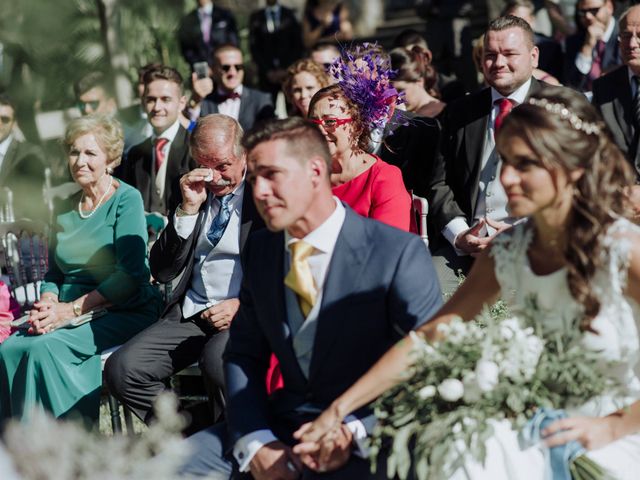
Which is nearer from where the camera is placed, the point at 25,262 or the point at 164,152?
the point at 25,262

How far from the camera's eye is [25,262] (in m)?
5.91

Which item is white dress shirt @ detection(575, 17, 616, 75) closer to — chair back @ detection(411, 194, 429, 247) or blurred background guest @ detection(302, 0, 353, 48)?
blurred background guest @ detection(302, 0, 353, 48)

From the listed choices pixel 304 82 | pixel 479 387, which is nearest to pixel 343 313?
pixel 479 387

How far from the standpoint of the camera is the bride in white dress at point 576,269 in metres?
2.99

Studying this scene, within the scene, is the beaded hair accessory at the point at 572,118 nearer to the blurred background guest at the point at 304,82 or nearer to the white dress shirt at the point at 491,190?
the white dress shirt at the point at 491,190

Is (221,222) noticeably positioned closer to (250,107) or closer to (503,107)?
(503,107)

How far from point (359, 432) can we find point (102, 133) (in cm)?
283

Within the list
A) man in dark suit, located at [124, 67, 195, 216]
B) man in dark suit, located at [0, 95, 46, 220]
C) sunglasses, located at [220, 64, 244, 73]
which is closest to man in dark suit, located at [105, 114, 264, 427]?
man in dark suit, located at [0, 95, 46, 220]

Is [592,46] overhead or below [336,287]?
overhead

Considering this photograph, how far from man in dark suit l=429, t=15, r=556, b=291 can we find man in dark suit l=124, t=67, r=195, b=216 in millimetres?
1980

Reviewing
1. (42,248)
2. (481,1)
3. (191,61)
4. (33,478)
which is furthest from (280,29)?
(33,478)

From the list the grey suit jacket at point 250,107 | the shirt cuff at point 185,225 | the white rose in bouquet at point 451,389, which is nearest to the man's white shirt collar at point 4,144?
the grey suit jacket at point 250,107

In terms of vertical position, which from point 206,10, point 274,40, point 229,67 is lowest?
point 229,67

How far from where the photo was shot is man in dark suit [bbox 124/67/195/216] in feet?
22.9
